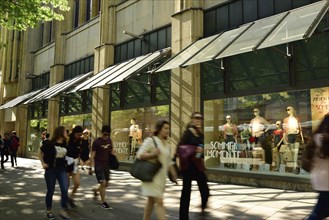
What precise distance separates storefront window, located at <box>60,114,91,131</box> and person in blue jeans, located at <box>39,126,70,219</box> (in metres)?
11.6

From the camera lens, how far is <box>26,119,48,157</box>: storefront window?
77.4 ft

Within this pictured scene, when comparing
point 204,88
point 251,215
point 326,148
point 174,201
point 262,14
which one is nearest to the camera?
point 326,148

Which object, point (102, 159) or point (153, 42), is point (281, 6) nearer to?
point (153, 42)

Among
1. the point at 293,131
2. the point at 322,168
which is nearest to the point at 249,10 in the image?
the point at 293,131

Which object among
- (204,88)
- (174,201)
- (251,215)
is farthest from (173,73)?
(251,215)

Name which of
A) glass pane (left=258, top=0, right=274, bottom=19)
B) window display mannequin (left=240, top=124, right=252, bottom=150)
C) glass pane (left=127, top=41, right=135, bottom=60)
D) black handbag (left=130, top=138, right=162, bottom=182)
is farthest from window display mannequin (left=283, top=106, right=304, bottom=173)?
glass pane (left=127, top=41, right=135, bottom=60)

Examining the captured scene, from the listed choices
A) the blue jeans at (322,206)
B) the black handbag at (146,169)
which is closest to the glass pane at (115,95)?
the black handbag at (146,169)

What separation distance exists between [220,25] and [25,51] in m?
21.1

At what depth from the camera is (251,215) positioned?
614 centimetres

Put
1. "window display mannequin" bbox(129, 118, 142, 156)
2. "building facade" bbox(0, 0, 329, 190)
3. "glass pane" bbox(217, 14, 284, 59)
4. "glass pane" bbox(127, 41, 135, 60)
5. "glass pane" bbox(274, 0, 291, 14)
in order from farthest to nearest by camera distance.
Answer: "glass pane" bbox(127, 41, 135, 60) → "window display mannequin" bbox(129, 118, 142, 156) → "glass pane" bbox(274, 0, 291, 14) → "glass pane" bbox(217, 14, 284, 59) → "building facade" bbox(0, 0, 329, 190)

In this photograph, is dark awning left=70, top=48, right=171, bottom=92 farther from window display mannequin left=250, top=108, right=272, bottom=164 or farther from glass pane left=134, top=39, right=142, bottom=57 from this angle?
window display mannequin left=250, top=108, right=272, bottom=164

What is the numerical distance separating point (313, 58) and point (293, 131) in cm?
216

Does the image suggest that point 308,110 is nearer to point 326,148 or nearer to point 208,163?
point 208,163

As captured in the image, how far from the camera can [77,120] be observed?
18.9 m
